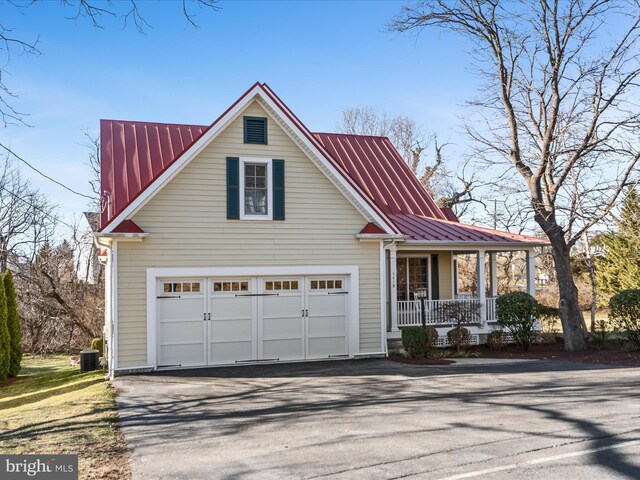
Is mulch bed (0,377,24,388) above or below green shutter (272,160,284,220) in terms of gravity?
below

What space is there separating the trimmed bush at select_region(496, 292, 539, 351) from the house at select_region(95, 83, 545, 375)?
2815mm

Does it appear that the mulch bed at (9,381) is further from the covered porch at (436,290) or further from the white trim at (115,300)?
the covered porch at (436,290)

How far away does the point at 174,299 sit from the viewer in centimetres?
1294

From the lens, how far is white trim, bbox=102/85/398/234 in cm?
1241

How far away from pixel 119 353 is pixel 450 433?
790 centimetres

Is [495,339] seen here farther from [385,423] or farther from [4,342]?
[4,342]

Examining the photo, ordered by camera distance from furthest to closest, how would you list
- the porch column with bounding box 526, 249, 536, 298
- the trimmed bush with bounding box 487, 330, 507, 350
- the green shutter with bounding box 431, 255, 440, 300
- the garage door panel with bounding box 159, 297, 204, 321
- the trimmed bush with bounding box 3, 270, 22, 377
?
the green shutter with bounding box 431, 255, 440, 300 → the porch column with bounding box 526, 249, 536, 298 → the trimmed bush with bounding box 3, 270, 22, 377 → the trimmed bush with bounding box 487, 330, 507, 350 → the garage door panel with bounding box 159, 297, 204, 321

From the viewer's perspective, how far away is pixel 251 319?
535 inches

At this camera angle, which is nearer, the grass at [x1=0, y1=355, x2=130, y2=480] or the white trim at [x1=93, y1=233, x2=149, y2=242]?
the grass at [x1=0, y1=355, x2=130, y2=480]

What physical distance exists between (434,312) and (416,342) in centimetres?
270

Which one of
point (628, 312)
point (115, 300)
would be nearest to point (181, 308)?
point (115, 300)

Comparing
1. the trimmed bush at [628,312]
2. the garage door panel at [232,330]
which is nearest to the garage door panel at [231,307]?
the garage door panel at [232,330]

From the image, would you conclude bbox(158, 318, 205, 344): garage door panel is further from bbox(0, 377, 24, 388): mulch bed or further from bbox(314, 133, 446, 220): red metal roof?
bbox(314, 133, 446, 220): red metal roof

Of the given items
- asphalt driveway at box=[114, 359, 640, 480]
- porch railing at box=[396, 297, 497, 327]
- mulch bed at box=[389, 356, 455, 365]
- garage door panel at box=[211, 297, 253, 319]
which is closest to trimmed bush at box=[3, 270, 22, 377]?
asphalt driveway at box=[114, 359, 640, 480]
